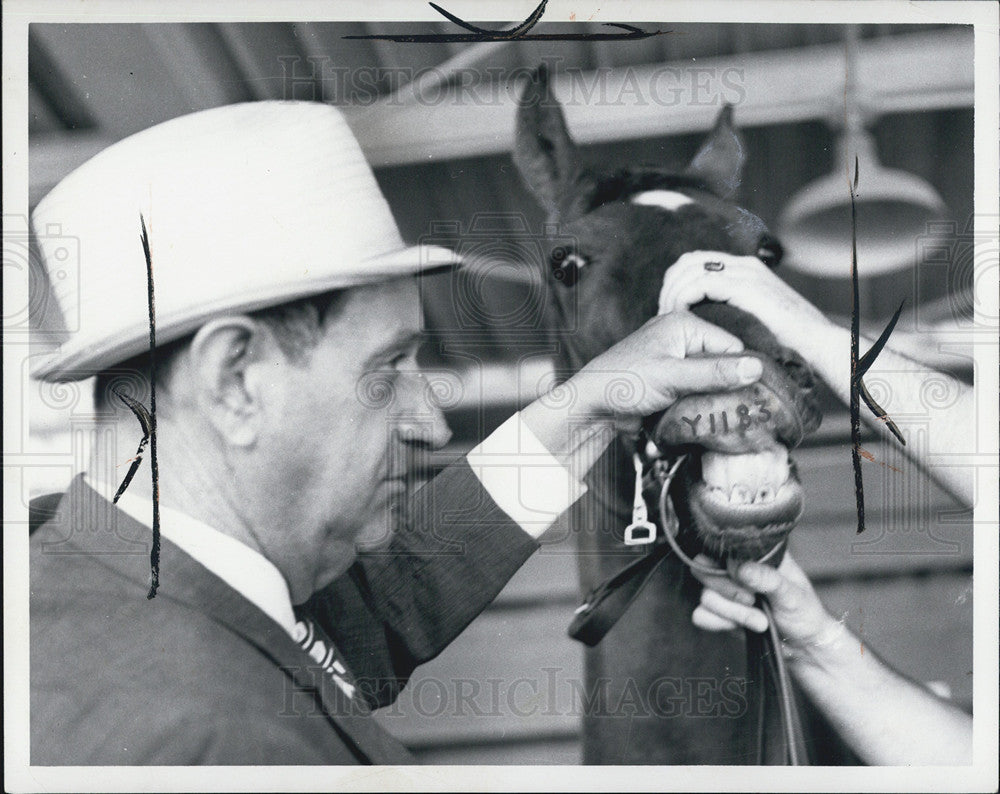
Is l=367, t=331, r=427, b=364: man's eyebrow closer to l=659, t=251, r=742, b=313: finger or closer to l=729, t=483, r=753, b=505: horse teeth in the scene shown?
l=659, t=251, r=742, b=313: finger

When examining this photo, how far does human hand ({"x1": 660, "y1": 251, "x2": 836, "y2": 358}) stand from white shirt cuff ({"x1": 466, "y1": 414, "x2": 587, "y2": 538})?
0.54 metres

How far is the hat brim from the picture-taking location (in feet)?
9.29

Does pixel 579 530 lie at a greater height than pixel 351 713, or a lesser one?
greater

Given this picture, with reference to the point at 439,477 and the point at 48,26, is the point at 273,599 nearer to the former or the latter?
the point at 439,477

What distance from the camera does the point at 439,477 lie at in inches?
116

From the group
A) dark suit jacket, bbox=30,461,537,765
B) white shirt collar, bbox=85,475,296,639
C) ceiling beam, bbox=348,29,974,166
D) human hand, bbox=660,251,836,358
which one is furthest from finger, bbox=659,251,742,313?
white shirt collar, bbox=85,475,296,639

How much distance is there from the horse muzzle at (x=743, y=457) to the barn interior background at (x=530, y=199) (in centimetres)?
8

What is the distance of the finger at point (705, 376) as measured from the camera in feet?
9.54

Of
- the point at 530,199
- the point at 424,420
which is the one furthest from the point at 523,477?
the point at 530,199

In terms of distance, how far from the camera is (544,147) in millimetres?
2979

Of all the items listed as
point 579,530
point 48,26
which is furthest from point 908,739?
point 48,26

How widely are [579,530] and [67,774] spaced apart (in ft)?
5.29

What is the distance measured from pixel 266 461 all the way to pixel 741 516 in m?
1.36

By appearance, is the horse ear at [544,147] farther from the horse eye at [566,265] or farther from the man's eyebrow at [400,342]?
the man's eyebrow at [400,342]
